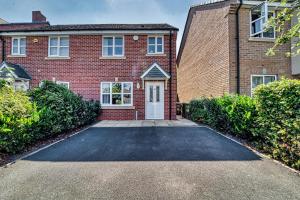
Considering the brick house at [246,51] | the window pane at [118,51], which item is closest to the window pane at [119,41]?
the window pane at [118,51]

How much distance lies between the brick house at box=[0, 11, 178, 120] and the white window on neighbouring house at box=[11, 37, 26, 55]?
0.21ft

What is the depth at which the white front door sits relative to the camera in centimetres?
1484

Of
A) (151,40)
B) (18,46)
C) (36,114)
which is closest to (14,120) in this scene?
(36,114)

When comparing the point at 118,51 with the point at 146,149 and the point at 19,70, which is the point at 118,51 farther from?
the point at 146,149

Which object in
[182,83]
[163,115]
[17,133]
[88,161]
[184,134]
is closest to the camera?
[88,161]

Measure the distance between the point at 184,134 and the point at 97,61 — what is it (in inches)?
367

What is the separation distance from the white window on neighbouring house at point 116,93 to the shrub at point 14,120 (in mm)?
7582

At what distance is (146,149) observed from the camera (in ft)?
21.9

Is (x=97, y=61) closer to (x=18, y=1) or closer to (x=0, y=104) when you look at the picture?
(x=18, y=1)

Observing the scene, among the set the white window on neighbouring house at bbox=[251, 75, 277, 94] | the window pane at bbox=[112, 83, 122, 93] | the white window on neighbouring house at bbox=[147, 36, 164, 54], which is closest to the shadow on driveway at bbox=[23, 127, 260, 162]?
the white window on neighbouring house at bbox=[251, 75, 277, 94]

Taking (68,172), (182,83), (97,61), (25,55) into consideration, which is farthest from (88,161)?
(182,83)

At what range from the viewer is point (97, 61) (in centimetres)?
1510

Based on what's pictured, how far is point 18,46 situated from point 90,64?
5.86 meters

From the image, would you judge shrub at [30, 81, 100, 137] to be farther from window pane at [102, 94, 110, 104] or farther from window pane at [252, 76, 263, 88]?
window pane at [252, 76, 263, 88]
